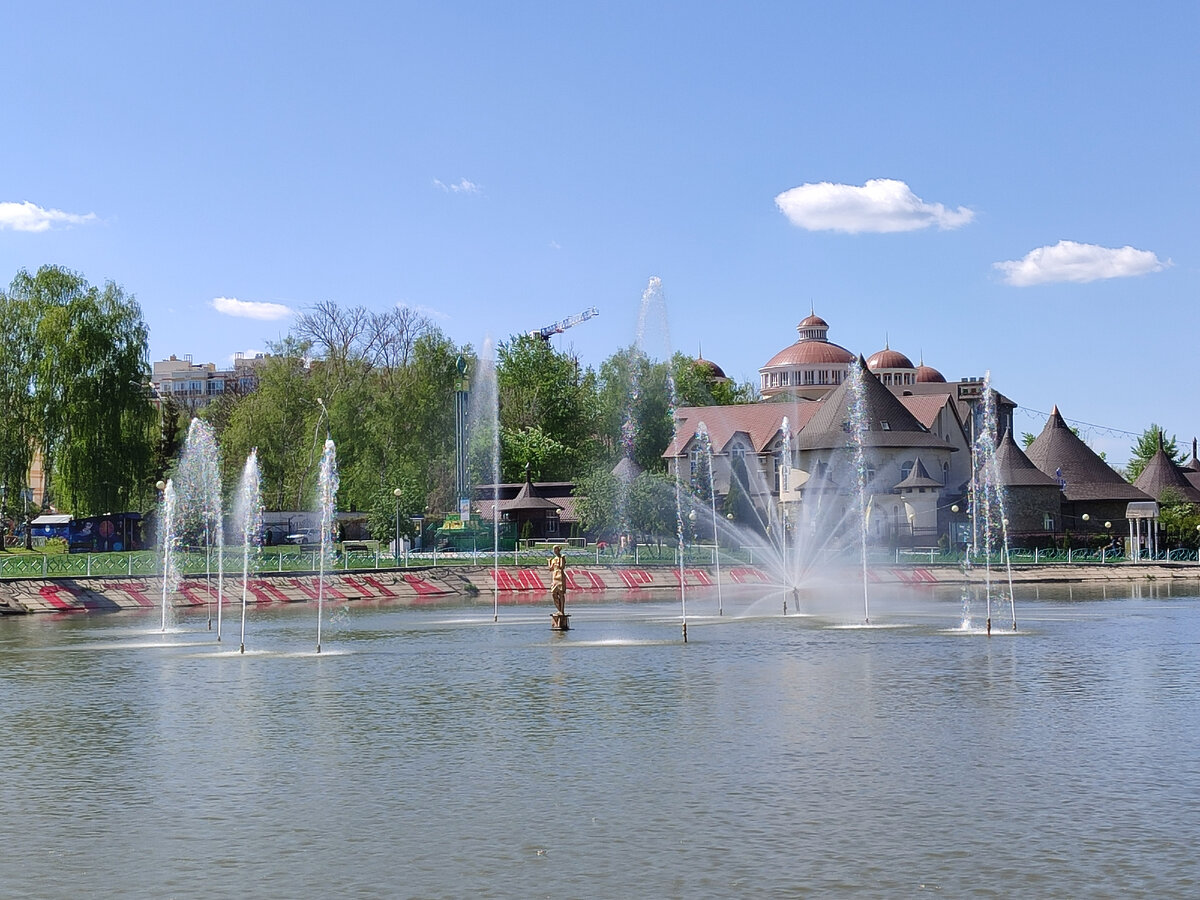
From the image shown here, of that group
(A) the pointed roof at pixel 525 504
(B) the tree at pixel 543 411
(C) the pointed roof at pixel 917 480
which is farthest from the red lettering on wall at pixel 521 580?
(B) the tree at pixel 543 411

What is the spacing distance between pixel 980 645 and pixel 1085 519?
56.5m

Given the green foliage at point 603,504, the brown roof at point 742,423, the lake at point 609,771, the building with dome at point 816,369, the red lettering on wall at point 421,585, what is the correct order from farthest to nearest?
the building with dome at point 816,369 → the brown roof at point 742,423 → the green foliage at point 603,504 → the red lettering on wall at point 421,585 → the lake at point 609,771

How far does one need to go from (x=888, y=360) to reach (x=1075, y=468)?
249 ft

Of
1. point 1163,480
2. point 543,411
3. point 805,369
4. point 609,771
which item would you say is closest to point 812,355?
point 805,369

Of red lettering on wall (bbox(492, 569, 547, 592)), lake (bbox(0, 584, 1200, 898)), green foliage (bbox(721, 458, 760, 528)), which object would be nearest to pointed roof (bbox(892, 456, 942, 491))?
green foliage (bbox(721, 458, 760, 528))

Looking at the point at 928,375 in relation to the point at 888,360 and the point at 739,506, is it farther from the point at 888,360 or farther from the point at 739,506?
the point at 739,506

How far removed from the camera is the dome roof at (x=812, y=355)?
15512 cm

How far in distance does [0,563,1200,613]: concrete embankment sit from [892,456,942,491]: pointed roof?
780 inches

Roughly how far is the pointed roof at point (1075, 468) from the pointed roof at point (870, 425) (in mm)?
5935

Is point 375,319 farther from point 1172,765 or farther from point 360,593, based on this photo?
point 1172,765

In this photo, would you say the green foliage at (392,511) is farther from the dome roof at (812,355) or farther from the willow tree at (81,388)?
the dome roof at (812,355)

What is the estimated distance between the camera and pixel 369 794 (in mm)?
14547

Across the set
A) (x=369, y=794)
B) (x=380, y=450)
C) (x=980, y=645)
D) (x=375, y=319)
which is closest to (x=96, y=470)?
(x=380, y=450)

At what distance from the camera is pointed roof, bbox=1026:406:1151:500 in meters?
84.1
